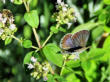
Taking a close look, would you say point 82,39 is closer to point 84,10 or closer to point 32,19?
point 32,19

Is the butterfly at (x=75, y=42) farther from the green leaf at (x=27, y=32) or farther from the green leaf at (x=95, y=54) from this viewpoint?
the green leaf at (x=27, y=32)

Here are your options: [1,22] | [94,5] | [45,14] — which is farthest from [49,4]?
[1,22]

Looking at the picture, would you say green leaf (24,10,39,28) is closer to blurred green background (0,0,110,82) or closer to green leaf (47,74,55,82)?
green leaf (47,74,55,82)

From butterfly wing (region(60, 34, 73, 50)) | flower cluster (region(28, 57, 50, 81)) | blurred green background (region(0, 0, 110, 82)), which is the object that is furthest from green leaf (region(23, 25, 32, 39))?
butterfly wing (region(60, 34, 73, 50))

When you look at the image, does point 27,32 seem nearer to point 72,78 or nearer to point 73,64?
point 72,78

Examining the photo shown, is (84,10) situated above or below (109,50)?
above

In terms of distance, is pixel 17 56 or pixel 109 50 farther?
pixel 17 56
